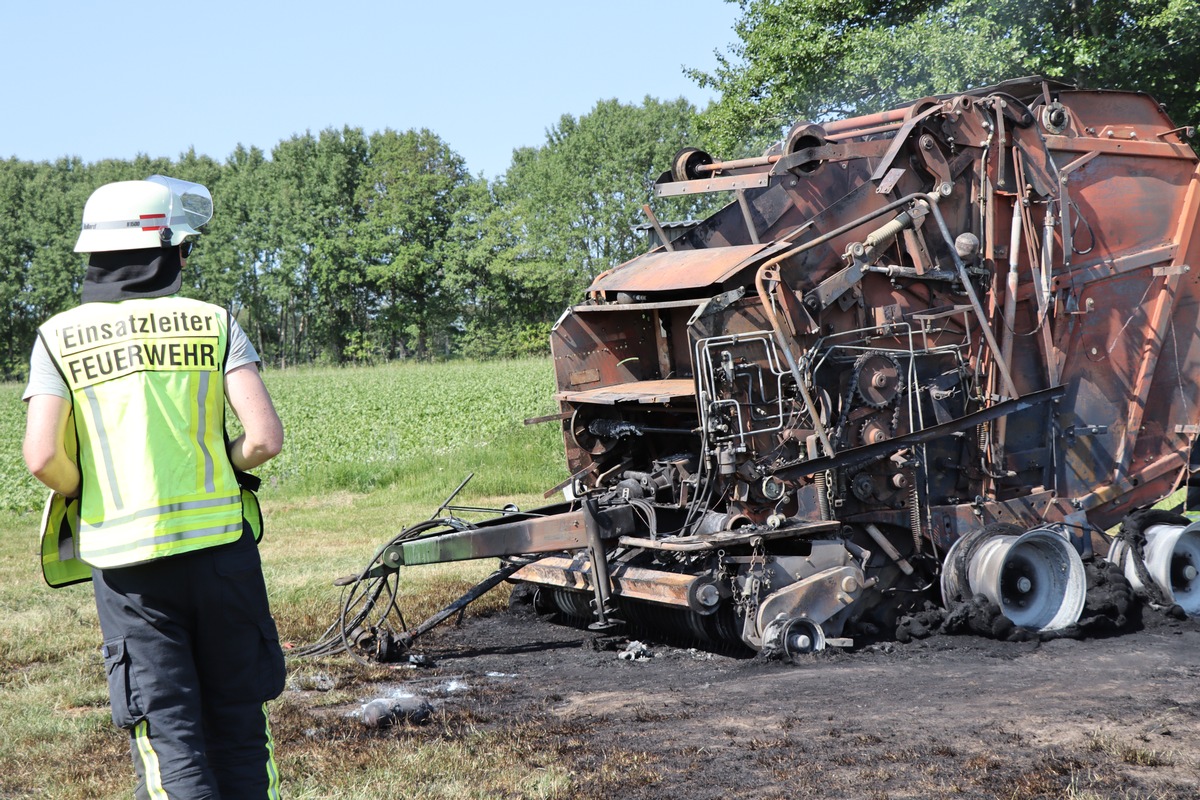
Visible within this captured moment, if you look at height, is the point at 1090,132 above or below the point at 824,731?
above

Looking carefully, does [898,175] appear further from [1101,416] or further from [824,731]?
[824,731]

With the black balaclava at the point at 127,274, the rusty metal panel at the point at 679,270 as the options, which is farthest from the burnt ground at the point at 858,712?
the black balaclava at the point at 127,274

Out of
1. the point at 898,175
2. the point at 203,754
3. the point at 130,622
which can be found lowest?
the point at 203,754

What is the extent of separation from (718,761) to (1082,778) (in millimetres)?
1318

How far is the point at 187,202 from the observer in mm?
3439

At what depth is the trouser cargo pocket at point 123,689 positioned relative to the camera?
3156mm

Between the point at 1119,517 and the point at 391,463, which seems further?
the point at 391,463

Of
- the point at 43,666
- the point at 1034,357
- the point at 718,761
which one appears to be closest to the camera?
the point at 718,761

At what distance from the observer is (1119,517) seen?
315 inches

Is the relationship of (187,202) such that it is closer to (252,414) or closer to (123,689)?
(252,414)

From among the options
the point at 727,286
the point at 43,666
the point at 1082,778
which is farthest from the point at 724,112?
the point at 1082,778

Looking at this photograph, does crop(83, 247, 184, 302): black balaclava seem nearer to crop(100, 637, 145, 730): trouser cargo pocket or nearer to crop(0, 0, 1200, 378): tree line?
crop(100, 637, 145, 730): trouser cargo pocket

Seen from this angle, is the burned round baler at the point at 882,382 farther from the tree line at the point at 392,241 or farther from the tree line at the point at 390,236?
the tree line at the point at 392,241

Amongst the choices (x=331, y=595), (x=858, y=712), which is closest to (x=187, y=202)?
(x=858, y=712)
